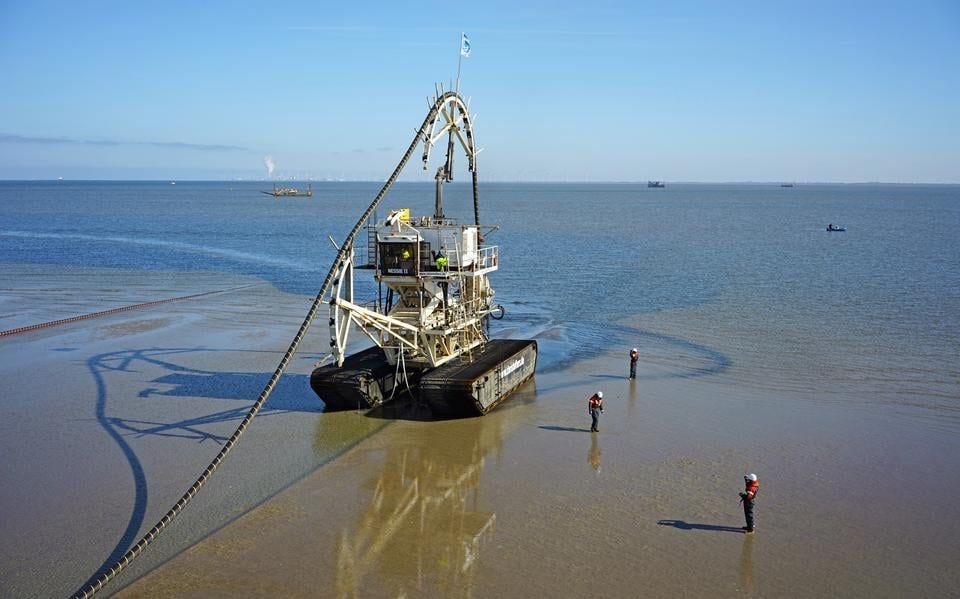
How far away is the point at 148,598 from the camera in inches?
542

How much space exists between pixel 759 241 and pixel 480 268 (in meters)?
68.2

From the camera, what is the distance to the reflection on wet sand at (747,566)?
14.4 meters

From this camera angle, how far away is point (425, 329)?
81.6 feet

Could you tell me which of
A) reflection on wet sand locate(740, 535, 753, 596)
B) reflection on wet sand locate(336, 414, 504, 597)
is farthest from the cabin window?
reflection on wet sand locate(740, 535, 753, 596)

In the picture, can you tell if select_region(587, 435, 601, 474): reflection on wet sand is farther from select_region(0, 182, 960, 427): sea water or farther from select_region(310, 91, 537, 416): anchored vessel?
select_region(0, 182, 960, 427): sea water

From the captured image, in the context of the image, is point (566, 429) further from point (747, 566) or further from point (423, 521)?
point (747, 566)

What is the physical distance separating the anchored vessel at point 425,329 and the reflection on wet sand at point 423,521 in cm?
182

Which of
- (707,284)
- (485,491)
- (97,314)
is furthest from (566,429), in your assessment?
(707,284)

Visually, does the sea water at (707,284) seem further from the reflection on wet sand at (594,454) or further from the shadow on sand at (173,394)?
the reflection on wet sand at (594,454)

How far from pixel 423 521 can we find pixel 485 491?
82.1 inches

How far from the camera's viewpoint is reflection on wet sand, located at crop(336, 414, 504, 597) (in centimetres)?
1467

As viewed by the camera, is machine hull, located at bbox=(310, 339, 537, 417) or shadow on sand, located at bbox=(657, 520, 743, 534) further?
machine hull, located at bbox=(310, 339, 537, 417)

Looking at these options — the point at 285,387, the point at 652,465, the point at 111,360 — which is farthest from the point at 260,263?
the point at 652,465

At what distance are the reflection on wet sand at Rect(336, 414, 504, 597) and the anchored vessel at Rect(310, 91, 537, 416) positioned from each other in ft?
5.98
